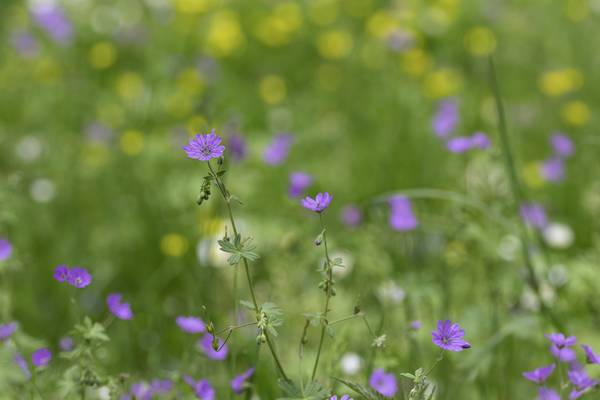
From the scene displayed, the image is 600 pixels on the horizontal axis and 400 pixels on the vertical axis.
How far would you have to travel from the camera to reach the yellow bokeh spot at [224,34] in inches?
179

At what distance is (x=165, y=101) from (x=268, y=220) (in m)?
1.42

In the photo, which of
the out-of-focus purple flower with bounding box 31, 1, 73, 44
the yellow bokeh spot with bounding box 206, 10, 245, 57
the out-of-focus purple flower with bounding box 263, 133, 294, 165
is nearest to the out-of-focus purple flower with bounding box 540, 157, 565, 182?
the out-of-focus purple flower with bounding box 263, 133, 294, 165

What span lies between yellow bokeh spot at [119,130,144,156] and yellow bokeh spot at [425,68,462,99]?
1531mm

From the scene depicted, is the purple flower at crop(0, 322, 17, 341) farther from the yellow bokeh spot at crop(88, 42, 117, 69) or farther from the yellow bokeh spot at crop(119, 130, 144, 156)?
the yellow bokeh spot at crop(88, 42, 117, 69)

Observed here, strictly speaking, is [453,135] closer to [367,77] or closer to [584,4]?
[367,77]

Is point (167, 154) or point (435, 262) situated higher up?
point (435, 262)

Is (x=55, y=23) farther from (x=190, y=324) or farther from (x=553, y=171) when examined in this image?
(x=190, y=324)

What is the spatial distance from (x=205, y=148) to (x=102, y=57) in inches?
144

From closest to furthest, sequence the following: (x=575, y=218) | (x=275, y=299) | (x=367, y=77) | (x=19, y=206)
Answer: (x=275, y=299), (x=19, y=206), (x=575, y=218), (x=367, y=77)

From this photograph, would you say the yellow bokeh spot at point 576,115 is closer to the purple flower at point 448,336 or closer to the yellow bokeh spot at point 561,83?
the yellow bokeh spot at point 561,83

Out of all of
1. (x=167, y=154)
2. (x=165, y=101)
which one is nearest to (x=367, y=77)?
(x=165, y=101)

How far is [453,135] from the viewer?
327 centimetres

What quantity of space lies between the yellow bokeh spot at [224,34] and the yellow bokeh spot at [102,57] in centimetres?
59

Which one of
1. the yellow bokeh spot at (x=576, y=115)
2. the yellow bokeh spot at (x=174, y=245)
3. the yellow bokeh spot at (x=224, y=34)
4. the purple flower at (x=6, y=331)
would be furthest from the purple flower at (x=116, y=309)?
the yellow bokeh spot at (x=224, y=34)
